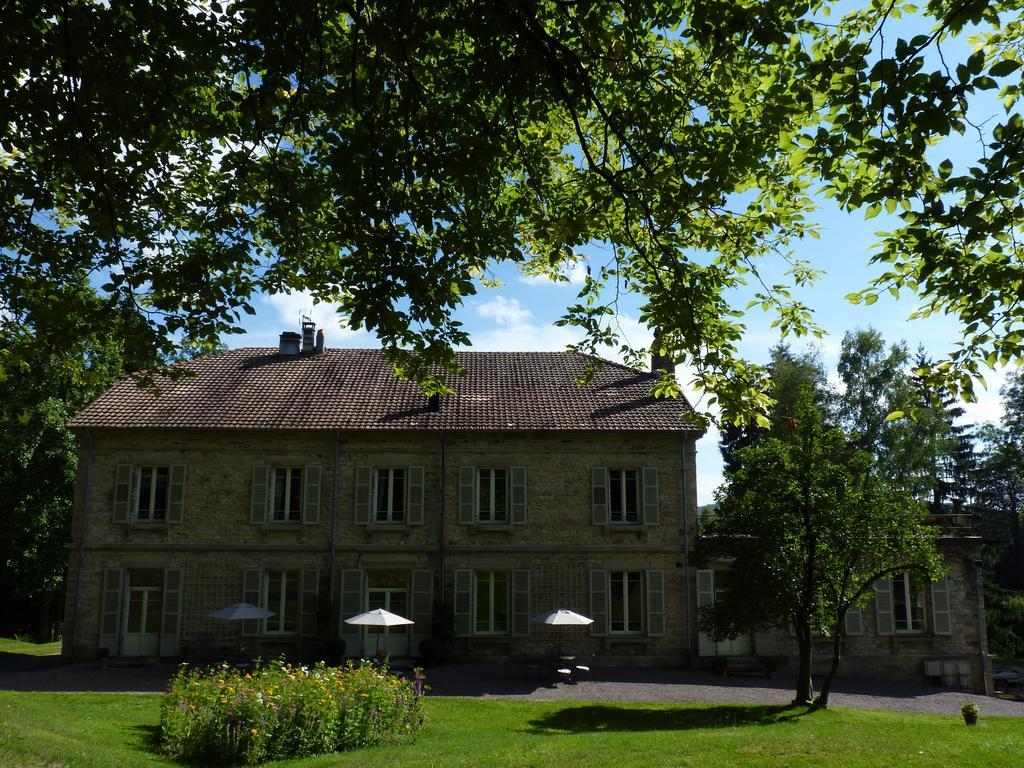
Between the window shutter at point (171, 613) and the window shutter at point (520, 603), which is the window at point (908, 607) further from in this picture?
the window shutter at point (171, 613)

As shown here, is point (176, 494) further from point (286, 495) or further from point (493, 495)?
point (493, 495)

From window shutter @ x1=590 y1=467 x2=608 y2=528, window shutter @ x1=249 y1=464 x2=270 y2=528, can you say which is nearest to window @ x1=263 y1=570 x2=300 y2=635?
window shutter @ x1=249 y1=464 x2=270 y2=528

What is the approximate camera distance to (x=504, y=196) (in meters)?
9.07

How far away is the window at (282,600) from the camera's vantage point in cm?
2120

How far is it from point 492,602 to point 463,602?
80 cm

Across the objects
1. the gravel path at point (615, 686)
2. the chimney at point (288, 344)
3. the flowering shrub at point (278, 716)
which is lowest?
the gravel path at point (615, 686)

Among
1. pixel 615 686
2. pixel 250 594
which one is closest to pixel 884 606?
pixel 615 686

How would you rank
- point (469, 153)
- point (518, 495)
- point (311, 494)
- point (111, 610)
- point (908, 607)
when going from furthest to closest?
point (518, 495)
point (311, 494)
point (908, 607)
point (111, 610)
point (469, 153)

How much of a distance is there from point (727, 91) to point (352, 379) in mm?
18275

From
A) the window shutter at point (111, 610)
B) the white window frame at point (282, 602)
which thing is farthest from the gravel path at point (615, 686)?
the white window frame at point (282, 602)

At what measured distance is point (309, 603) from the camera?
21.2 meters

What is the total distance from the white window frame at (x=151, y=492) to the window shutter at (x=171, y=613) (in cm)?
149

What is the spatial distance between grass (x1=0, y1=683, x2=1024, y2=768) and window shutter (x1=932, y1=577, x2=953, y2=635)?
5860 millimetres

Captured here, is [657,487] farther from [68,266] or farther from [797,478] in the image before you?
[68,266]
